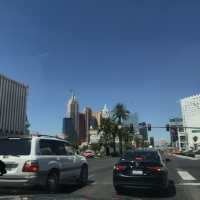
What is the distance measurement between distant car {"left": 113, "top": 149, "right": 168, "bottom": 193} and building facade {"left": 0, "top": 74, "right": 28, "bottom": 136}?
5676 inches

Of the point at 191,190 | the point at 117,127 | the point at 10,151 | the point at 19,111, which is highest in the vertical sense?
the point at 19,111

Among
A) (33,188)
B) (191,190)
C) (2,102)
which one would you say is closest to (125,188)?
(191,190)

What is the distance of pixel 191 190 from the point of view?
12672 millimetres

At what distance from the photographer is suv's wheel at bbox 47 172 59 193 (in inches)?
453

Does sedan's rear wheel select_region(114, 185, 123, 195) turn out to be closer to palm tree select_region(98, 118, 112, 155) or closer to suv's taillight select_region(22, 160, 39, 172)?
suv's taillight select_region(22, 160, 39, 172)

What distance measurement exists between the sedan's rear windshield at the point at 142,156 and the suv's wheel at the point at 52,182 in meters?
2.50

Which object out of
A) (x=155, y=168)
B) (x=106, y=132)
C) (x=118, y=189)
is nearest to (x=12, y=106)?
(x=106, y=132)

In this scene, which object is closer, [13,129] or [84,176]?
[84,176]

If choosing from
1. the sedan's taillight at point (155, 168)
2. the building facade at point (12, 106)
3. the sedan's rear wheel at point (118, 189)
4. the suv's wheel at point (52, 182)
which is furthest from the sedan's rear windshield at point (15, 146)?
the building facade at point (12, 106)

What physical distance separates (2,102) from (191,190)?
15130 centimetres

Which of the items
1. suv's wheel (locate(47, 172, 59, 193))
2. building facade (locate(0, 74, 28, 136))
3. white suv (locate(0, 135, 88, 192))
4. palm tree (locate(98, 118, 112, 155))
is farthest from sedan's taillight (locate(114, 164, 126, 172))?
building facade (locate(0, 74, 28, 136))

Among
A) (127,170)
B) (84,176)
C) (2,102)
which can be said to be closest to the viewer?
(127,170)

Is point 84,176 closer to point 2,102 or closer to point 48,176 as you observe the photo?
point 48,176

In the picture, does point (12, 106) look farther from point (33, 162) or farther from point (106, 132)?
point (33, 162)
